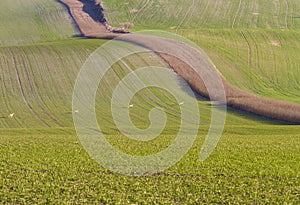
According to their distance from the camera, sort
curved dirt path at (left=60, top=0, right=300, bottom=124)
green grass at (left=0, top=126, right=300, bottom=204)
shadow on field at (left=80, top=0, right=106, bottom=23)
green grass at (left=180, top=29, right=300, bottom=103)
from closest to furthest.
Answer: green grass at (left=0, top=126, right=300, bottom=204), curved dirt path at (left=60, top=0, right=300, bottom=124), green grass at (left=180, top=29, right=300, bottom=103), shadow on field at (left=80, top=0, right=106, bottom=23)

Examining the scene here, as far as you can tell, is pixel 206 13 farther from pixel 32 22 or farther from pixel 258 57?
pixel 32 22

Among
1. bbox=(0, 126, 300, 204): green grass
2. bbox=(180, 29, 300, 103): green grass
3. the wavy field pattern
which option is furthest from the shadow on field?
bbox=(0, 126, 300, 204): green grass

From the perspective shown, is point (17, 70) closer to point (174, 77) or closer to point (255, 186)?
point (174, 77)

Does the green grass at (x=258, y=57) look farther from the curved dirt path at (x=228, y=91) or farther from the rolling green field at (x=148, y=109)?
the curved dirt path at (x=228, y=91)

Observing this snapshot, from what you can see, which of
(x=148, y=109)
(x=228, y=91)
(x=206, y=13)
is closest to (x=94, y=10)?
(x=206, y=13)

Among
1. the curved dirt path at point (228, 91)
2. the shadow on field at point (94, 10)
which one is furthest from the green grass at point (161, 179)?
the shadow on field at point (94, 10)

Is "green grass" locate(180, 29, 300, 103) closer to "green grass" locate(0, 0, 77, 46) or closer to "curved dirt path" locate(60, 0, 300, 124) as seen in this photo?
"curved dirt path" locate(60, 0, 300, 124)

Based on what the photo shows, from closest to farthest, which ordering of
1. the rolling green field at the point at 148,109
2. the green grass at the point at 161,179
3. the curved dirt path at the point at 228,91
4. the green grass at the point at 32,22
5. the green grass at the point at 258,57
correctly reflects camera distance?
the green grass at the point at 161,179, the rolling green field at the point at 148,109, the curved dirt path at the point at 228,91, the green grass at the point at 258,57, the green grass at the point at 32,22
